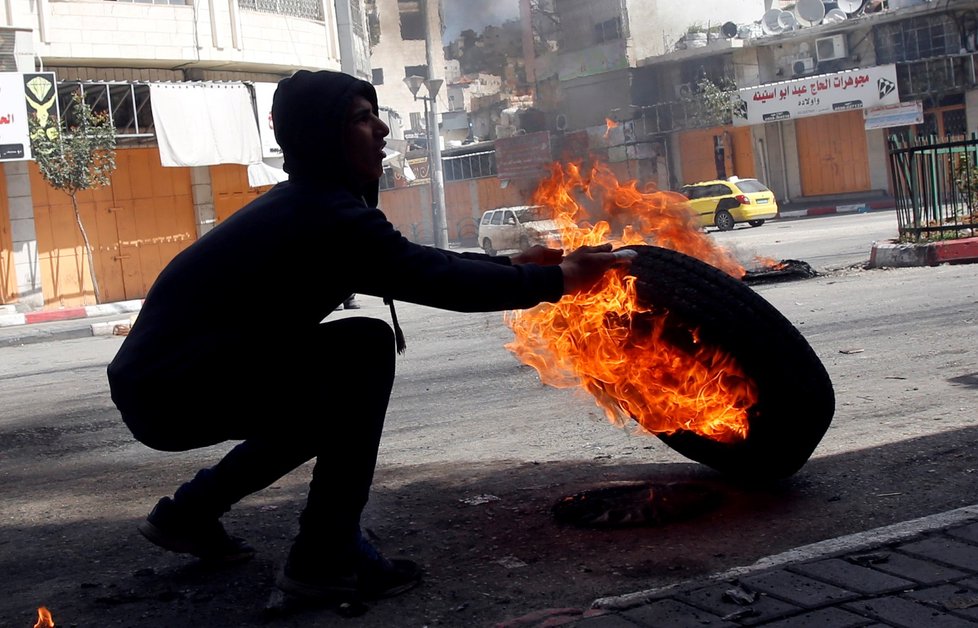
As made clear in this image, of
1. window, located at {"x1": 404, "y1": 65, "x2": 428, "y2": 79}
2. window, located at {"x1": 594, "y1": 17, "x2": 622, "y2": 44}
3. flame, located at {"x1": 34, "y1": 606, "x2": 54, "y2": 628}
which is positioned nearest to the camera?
flame, located at {"x1": 34, "y1": 606, "x2": 54, "y2": 628}

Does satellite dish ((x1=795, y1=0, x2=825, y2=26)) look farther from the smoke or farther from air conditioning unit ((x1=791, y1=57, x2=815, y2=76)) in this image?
the smoke

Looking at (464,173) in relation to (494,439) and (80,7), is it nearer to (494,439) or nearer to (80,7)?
(80,7)

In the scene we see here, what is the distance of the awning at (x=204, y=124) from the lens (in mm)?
21906

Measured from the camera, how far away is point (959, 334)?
7.35 m

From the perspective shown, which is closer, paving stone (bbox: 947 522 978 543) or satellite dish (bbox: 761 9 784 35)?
paving stone (bbox: 947 522 978 543)

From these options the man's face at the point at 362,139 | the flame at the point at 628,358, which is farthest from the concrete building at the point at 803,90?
the man's face at the point at 362,139

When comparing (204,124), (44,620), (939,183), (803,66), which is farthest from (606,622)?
(803,66)

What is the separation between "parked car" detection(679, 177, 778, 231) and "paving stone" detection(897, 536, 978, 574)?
27712mm

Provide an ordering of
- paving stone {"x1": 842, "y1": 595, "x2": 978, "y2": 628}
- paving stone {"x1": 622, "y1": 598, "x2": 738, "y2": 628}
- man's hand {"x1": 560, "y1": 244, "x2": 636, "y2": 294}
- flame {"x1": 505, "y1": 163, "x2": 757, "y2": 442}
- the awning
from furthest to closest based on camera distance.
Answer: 1. the awning
2. flame {"x1": 505, "y1": 163, "x2": 757, "y2": 442}
3. man's hand {"x1": 560, "y1": 244, "x2": 636, "y2": 294}
4. paving stone {"x1": 622, "y1": 598, "x2": 738, "y2": 628}
5. paving stone {"x1": 842, "y1": 595, "x2": 978, "y2": 628}

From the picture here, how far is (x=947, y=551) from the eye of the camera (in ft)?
9.51

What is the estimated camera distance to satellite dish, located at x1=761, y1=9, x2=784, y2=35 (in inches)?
1608

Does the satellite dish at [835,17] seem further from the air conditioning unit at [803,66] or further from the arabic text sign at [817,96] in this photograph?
the arabic text sign at [817,96]

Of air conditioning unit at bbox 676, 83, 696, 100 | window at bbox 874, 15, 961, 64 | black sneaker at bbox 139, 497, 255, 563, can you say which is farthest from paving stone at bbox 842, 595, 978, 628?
air conditioning unit at bbox 676, 83, 696, 100

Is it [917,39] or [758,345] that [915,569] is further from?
[917,39]
